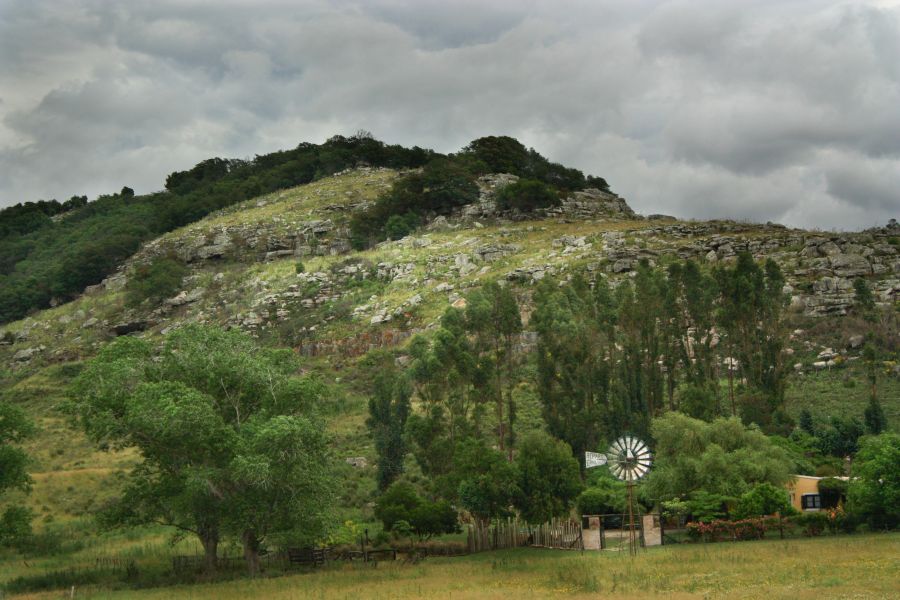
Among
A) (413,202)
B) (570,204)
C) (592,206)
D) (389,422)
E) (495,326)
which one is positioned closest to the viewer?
(389,422)

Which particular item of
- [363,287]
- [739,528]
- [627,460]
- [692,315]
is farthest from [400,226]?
[627,460]

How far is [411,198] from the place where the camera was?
117625 mm

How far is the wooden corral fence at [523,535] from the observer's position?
39.6m

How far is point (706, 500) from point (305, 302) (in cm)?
6103

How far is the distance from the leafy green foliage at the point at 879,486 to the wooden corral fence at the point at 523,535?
42.8 feet

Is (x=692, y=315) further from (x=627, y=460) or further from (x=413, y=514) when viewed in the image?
(x=413, y=514)

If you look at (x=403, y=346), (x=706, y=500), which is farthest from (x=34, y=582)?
(x=403, y=346)

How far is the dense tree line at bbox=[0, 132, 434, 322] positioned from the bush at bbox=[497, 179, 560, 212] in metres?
43.0

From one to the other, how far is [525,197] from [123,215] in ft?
278

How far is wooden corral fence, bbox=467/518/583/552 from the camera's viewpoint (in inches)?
1560

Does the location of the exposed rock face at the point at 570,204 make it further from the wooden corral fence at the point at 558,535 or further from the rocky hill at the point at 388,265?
the wooden corral fence at the point at 558,535

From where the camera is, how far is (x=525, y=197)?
377ft

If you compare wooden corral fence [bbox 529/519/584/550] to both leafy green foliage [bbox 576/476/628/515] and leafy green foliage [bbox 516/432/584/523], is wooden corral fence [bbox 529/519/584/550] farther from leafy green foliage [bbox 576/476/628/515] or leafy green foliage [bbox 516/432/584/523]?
leafy green foliage [bbox 576/476/628/515]

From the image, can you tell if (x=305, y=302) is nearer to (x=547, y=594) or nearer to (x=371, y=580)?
(x=371, y=580)
